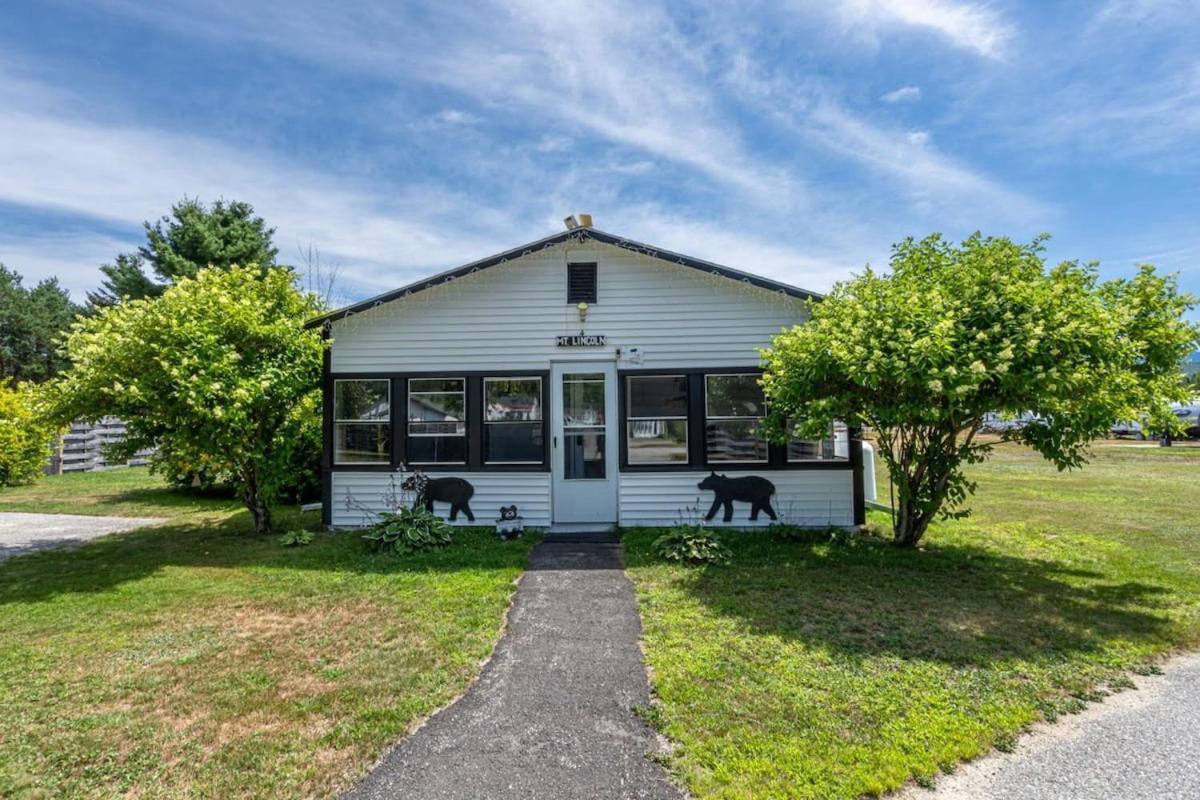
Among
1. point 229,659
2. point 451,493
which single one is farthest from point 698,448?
point 229,659

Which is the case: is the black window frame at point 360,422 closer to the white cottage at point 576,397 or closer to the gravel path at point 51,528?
the white cottage at point 576,397

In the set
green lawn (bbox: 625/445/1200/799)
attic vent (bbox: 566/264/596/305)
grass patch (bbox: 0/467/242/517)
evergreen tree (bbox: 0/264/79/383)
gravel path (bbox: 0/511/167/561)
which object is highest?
evergreen tree (bbox: 0/264/79/383)

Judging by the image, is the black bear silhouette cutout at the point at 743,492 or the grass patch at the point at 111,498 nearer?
the black bear silhouette cutout at the point at 743,492

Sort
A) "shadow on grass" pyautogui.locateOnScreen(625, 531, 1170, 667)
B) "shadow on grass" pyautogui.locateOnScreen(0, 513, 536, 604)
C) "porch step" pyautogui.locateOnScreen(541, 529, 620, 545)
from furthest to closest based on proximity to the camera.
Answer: "porch step" pyautogui.locateOnScreen(541, 529, 620, 545) < "shadow on grass" pyautogui.locateOnScreen(0, 513, 536, 604) < "shadow on grass" pyautogui.locateOnScreen(625, 531, 1170, 667)

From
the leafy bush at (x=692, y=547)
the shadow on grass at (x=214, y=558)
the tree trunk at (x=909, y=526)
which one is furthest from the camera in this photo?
the tree trunk at (x=909, y=526)

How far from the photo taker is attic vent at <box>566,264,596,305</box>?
28.2 feet

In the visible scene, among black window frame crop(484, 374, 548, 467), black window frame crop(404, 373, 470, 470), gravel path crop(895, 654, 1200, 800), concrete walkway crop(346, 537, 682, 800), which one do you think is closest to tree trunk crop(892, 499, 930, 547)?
gravel path crop(895, 654, 1200, 800)

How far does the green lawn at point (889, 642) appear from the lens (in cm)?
297

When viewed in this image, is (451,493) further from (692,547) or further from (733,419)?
(733,419)

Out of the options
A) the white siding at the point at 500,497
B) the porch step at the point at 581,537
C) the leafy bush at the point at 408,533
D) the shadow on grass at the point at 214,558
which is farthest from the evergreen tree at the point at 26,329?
the porch step at the point at 581,537

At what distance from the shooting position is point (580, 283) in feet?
28.2

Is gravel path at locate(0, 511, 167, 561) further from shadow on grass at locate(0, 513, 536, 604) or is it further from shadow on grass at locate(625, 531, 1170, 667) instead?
shadow on grass at locate(625, 531, 1170, 667)

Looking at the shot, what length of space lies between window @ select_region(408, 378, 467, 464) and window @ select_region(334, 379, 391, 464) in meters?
0.41

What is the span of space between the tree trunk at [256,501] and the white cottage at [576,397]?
94 centimetres
